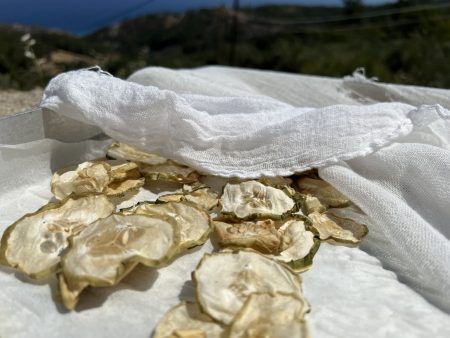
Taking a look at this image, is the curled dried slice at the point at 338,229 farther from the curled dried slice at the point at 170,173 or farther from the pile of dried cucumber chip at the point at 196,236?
the curled dried slice at the point at 170,173

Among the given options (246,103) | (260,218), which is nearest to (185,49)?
(246,103)

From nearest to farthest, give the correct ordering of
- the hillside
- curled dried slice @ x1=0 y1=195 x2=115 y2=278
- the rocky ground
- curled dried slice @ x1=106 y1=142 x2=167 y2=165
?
curled dried slice @ x1=0 y1=195 x2=115 y2=278 < curled dried slice @ x1=106 y1=142 x2=167 y2=165 < the rocky ground < the hillside

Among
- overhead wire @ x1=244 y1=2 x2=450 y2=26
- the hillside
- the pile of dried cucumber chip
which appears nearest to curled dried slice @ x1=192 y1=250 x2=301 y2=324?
the pile of dried cucumber chip

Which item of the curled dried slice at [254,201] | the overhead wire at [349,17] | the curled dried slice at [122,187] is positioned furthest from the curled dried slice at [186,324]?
the overhead wire at [349,17]

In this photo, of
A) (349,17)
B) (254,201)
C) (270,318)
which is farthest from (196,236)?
(349,17)

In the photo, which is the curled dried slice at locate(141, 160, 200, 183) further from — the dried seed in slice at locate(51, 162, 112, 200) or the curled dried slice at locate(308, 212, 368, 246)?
the curled dried slice at locate(308, 212, 368, 246)

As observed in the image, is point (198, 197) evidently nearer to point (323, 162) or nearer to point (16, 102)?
point (323, 162)
